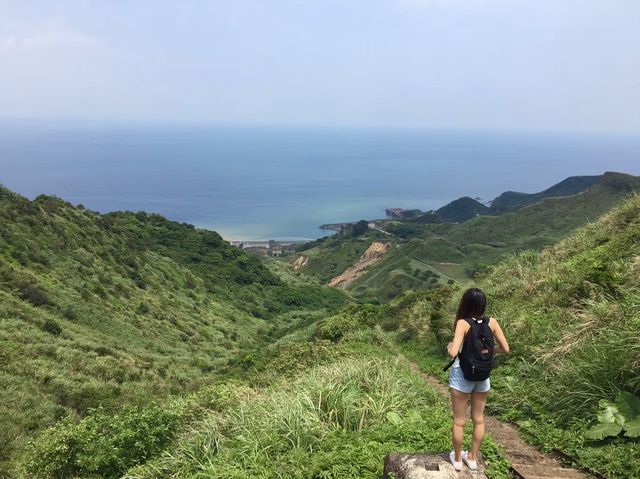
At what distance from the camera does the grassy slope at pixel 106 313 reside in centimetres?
1465

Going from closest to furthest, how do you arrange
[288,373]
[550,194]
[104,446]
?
[104,446]
[288,373]
[550,194]

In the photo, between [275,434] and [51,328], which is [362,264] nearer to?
[51,328]

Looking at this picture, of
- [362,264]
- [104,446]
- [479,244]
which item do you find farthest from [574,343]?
[479,244]

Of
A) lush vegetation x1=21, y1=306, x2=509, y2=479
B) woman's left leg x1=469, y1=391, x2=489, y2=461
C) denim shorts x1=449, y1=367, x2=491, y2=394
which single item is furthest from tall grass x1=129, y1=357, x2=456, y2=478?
denim shorts x1=449, y1=367, x2=491, y2=394

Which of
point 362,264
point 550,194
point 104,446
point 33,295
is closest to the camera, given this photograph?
point 104,446

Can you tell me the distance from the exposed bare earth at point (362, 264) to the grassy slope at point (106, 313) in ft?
76.4

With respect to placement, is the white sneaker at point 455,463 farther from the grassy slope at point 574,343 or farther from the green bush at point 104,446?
the green bush at point 104,446

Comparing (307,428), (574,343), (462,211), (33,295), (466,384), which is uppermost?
(466,384)

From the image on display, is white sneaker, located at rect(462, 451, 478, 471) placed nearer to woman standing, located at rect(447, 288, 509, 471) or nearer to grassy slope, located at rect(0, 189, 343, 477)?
woman standing, located at rect(447, 288, 509, 471)

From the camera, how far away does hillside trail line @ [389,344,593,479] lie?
4.41 meters

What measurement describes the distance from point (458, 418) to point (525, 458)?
1.55m

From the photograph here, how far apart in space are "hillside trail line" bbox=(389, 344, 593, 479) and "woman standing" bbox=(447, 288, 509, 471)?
2.26 ft

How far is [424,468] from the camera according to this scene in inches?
160

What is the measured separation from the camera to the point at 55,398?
1391 cm
